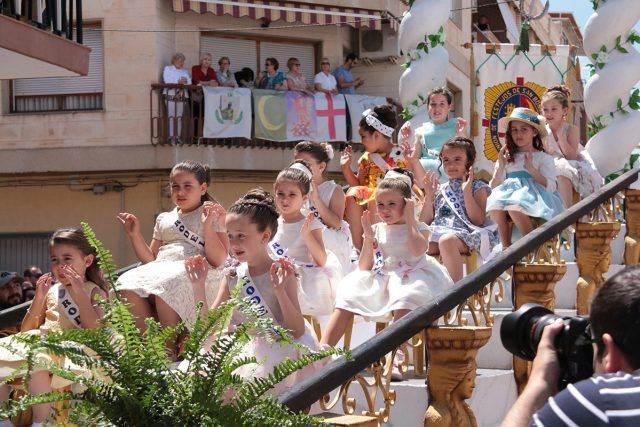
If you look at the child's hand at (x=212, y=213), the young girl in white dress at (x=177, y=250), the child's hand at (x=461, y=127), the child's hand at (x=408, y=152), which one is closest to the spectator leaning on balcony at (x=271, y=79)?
the child's hand at (x=461, y=127)

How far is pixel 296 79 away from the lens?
76.8 ft

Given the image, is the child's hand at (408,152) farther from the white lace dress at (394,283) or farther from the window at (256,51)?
the window at (256,51)

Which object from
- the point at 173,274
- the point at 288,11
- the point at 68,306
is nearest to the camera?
the point at 68,306

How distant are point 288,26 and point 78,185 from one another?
5.41m

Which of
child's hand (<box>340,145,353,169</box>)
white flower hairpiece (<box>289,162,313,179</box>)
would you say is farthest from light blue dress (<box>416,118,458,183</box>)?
white flower hairpiece (<box>289,162,313,179</box>)

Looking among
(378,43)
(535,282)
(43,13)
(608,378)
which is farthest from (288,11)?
(608,378)

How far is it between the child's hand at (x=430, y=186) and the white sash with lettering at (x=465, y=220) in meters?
0.10

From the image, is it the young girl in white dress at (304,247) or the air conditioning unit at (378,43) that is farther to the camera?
the air conditioning unit at (378,43)

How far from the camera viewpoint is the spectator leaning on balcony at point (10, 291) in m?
14.2

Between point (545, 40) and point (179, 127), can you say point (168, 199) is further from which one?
point (545, 40)

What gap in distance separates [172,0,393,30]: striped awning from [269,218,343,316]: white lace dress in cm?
1533

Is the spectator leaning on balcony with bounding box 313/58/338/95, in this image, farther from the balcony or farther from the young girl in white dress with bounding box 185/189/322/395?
the young girl in white dress with bounding box 185/189/322/395

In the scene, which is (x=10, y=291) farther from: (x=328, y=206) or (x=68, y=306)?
(x=68, y=306)

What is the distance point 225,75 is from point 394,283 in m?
16.4
